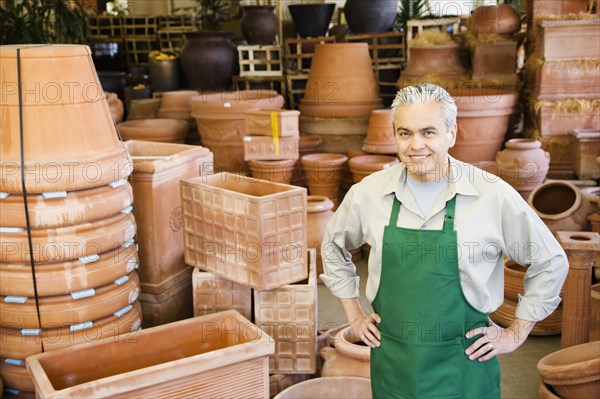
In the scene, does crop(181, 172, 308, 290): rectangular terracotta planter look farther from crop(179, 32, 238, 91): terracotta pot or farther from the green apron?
crop(179, 32, 238, 91): terracotta pot

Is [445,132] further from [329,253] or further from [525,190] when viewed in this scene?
[525,190]

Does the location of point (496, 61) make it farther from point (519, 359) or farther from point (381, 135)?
point (519, 359)

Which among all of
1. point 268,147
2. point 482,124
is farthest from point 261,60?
point 482,124

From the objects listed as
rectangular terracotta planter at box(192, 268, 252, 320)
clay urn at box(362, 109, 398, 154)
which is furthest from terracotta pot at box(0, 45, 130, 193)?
clay urn at box(362, 109, 398, 154)

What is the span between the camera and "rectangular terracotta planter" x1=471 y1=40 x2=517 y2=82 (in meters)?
5.70

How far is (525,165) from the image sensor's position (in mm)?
4609

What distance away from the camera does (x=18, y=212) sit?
2.71 metres

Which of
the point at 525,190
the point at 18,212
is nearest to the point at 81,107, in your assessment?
the point at 18,212

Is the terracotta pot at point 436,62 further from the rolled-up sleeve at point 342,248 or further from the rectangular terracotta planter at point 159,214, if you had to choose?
the rolled-up sleeve at point 342,248

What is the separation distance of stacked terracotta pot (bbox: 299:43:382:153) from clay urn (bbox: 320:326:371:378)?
3066mm

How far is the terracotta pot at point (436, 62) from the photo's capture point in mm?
5805

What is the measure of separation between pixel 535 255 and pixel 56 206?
183cm

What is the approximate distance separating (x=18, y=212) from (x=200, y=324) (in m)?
0.88

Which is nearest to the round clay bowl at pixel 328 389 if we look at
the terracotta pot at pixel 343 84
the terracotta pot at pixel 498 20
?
the terracotta pot at pixel 343 84
